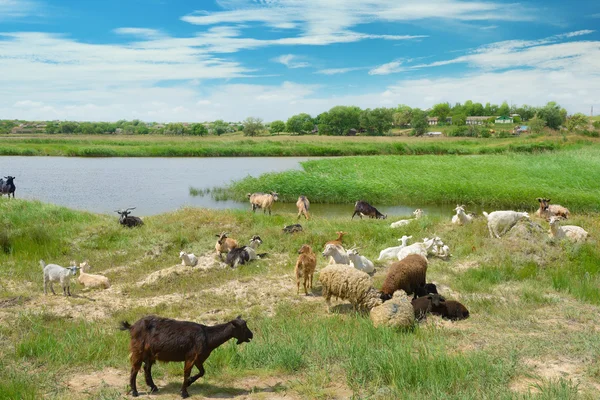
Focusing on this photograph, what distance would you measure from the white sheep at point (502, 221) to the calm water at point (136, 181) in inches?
349

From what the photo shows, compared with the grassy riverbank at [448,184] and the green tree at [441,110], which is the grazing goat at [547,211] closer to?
the grassy riverbank at [448,184]

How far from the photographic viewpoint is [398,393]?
5.32 metres

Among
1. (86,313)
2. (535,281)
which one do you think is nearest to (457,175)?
(535,281)

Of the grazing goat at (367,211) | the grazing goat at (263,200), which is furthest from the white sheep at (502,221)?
the grazing goat at (263,200)

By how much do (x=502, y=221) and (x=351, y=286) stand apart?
21.6 ft

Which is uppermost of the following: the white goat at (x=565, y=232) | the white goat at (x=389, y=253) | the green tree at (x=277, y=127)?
the green tree at (x=277, y=127)

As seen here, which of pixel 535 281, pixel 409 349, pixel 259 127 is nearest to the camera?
pixel 409 349

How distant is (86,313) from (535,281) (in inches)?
346

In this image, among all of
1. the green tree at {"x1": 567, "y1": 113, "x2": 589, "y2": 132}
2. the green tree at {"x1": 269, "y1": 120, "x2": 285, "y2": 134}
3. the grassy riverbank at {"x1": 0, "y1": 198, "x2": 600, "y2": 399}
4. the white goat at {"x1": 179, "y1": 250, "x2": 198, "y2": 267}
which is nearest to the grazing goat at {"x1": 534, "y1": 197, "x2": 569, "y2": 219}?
the grassy riverbank at {"x1": 0, "y1": 198, "x2": 600, "y2": 399}

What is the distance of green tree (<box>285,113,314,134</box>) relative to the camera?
107 m

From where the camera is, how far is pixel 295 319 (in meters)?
8.26

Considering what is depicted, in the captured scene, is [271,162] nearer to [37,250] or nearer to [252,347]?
[37,250]

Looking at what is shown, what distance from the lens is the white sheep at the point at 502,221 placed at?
1341 cm

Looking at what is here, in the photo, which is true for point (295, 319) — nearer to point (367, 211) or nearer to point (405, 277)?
point (405, 277)
